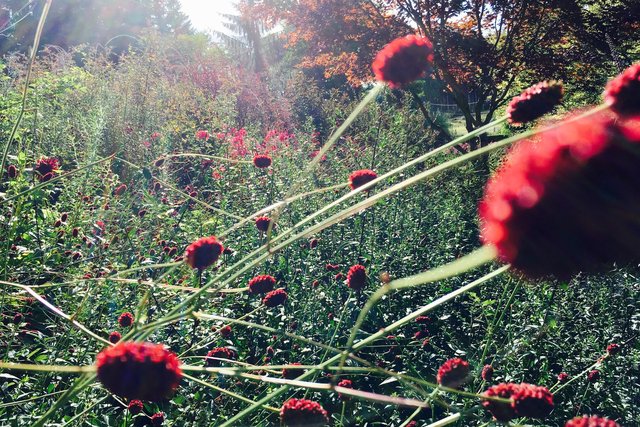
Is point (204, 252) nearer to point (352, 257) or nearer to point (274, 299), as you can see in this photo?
point (274, 299)

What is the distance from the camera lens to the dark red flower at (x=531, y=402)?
98 cm

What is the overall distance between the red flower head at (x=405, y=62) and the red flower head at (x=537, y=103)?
10.2 inches

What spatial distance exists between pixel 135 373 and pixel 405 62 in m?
0.90

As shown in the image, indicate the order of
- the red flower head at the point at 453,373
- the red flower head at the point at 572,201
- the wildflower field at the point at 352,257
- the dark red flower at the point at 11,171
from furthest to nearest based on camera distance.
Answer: the dark red flower at the point at 11,171 → the red flower head at the point at 453,373 → the wildflower field at the point at 352,257 → the red flower head at the point at 572,201

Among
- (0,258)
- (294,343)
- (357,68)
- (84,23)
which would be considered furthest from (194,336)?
Answer: (84,23)

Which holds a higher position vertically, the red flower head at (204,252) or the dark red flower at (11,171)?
the dark red flower at (11,171)

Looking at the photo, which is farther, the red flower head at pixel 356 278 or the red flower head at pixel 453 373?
the red flower head at pixel 356 278

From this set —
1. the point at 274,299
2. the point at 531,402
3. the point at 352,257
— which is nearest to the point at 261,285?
the point at 274,299

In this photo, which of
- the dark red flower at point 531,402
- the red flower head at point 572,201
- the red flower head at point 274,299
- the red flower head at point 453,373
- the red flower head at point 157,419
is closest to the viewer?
the red flower head at point 572,201

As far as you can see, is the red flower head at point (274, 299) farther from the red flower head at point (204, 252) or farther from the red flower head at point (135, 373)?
the red flower head at point (135, 373)

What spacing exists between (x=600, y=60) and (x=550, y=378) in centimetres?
776

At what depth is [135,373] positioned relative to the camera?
827 mm

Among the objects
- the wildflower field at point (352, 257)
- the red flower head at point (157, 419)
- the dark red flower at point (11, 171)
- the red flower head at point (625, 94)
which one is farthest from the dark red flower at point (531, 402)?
the dark red flower at point (11, 171)

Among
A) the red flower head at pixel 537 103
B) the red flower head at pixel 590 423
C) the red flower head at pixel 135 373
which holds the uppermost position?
the red flower head at pixel 537 103
